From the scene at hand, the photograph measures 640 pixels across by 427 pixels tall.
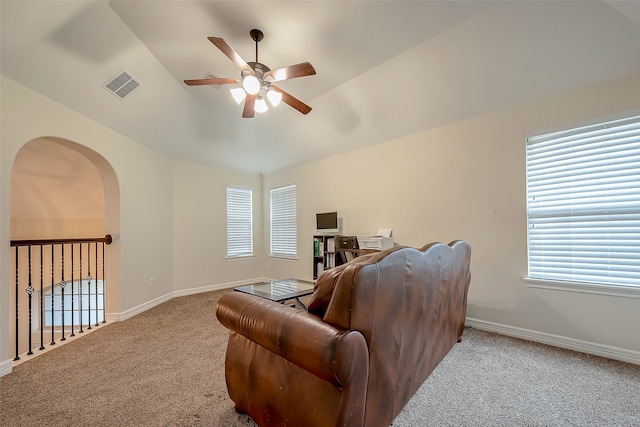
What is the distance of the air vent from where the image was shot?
9.85 ft

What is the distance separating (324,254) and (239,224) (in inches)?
86.0

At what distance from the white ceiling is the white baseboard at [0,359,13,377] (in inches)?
93.3

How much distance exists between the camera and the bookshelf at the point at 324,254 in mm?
4492

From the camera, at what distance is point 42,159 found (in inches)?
164

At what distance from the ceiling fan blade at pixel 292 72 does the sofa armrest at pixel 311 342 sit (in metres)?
1.85

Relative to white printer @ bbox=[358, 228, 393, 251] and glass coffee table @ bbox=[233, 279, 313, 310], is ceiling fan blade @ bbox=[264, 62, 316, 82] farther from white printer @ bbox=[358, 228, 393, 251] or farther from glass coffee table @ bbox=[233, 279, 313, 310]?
white printer @ bbox=[358, 228, 393, 251]

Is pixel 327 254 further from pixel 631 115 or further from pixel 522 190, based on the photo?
pixel 631 115

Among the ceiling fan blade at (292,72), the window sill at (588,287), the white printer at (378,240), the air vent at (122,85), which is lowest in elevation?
the window sill at (588,287)

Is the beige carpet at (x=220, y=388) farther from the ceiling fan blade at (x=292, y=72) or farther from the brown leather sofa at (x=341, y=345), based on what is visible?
the ceiling fan blade at (x=292, y=72)

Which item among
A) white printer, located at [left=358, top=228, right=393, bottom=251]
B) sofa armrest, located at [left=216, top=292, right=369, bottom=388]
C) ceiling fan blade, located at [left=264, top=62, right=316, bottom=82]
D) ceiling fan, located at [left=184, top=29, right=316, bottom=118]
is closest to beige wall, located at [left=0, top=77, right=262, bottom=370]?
ceiling fan, located at [left=184, top=29, right=316, bottom=118]

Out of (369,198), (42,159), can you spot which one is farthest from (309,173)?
(42,159)

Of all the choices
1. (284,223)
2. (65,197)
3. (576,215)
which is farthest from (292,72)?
(65,197)

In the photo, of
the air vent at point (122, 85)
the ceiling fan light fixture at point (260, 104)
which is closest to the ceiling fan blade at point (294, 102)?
the ceiling fan light fixture at point (260, 104)

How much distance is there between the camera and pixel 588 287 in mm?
2514
